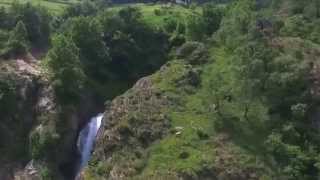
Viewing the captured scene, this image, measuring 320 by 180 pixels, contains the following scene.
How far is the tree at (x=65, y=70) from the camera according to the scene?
252 feet

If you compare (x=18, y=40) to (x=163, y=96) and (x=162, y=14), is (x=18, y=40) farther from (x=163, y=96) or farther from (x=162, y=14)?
(x=162, y=14)

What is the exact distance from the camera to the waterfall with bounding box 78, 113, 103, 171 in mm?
74625

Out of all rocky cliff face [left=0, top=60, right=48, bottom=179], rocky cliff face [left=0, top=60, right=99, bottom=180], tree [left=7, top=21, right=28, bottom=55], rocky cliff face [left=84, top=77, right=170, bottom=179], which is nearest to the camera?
rocky cliff face [left=84, top=77, right=170, bottom=179]

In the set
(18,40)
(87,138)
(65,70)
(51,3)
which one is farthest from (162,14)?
(87,138)

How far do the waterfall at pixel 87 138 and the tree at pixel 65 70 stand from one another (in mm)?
3687

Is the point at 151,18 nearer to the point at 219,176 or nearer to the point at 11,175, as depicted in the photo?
the point at 11,175

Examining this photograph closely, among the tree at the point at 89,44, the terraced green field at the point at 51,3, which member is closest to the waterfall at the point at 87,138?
the tree at the point at 89,44

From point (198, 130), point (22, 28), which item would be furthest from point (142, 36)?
point (198, 130)

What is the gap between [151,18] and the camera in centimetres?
10750

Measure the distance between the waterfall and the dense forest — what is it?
19cm

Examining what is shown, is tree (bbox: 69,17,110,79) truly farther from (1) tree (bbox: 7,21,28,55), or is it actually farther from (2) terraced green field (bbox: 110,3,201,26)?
(2) terraced green field (bbox: 110,3,201,26)

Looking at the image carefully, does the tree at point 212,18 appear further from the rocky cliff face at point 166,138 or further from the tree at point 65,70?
the tree at point 65,70

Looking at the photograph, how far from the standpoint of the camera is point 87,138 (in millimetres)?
76812

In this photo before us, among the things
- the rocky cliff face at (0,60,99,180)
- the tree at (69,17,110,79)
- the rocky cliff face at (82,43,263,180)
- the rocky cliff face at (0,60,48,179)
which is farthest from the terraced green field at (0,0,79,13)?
the rocky cliff face at (82,43,263,180)
